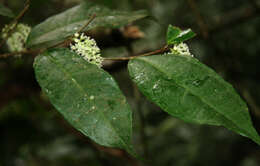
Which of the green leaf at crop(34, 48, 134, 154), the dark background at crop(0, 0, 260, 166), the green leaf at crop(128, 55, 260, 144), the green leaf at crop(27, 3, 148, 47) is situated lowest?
the dark background at crop(0, 0, 260, 166)

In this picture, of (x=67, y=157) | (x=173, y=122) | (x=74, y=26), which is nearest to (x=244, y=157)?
(x=173, y=122)

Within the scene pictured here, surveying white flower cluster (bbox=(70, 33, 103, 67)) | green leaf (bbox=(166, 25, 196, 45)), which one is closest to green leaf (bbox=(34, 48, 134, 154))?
white flower cluster (bbox=(70, 33, 103, 67))

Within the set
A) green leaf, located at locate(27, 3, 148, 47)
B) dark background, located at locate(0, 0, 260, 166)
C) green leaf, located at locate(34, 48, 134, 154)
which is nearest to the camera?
green leaf, located at locate(34, 48, 134, 154)

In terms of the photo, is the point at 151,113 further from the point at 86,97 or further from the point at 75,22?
the point at 86,97

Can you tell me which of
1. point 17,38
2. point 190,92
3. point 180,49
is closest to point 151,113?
point 17,38

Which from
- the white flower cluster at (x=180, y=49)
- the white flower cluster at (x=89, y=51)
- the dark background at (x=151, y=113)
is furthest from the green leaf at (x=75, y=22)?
the dark background at (x=151, y=113)

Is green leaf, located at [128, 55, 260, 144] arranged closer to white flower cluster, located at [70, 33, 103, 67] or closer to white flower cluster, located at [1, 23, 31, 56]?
white flower cluster, located at [70, 33, 103, 67]
